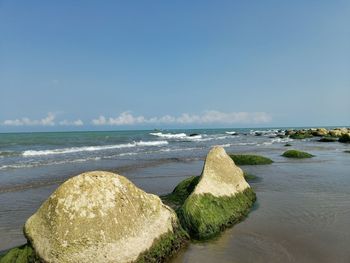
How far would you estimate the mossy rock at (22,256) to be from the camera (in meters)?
5.84

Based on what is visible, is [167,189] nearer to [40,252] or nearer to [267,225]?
[267,225]

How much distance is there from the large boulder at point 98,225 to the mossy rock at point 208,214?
3.50ft

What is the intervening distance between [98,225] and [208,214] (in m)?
2.93

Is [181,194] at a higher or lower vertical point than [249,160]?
lower

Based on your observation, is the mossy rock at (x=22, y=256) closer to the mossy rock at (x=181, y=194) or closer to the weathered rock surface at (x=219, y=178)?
the weathered rock surface at (x=219, y=178)

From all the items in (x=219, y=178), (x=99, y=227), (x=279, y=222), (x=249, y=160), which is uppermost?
(x=219, y=178)

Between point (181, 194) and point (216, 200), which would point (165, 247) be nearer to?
point (216, 200)

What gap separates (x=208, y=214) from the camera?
26.2 feet

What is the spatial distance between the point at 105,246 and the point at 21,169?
689 inches

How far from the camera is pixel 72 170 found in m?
20.3

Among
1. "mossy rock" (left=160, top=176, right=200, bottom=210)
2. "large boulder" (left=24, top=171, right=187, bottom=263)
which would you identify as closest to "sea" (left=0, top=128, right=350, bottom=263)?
"large boulder" (left=24, top=171, right=187, bottom=263)

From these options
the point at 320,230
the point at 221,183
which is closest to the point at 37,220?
the point at 221,183

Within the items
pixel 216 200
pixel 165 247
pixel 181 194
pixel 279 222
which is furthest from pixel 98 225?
pixel 181 194

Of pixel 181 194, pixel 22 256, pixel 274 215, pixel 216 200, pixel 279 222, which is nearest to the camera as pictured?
pixel 22 256
